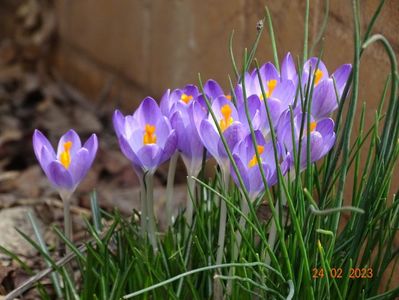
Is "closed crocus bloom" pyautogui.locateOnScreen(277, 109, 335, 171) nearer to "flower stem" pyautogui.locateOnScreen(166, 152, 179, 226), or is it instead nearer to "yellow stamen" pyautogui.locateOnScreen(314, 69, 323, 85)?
"yellow stamen" pyautogui.locateOnScreen(314, 69, 323, 85)

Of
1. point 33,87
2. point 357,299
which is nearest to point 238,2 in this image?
point 357,299

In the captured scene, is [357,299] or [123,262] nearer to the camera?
[357,299]

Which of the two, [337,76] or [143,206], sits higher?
[337,76]

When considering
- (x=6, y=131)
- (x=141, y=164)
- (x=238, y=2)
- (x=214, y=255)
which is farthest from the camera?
(x=6, y=131)

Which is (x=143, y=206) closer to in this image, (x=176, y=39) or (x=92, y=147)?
(x=92, y=147)

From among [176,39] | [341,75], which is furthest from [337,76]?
[176,39]

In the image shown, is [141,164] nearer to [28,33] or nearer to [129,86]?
[129,86]
